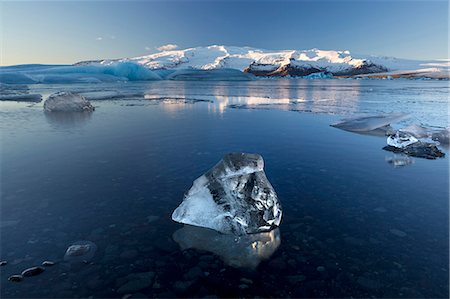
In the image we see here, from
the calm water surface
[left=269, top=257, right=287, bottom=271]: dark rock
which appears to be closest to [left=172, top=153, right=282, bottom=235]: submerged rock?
the calm water surface

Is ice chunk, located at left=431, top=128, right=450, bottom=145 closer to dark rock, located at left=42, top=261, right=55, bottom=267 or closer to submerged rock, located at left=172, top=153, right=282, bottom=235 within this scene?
submerged rock, located at left=172, top=153, right=282, bottom=235

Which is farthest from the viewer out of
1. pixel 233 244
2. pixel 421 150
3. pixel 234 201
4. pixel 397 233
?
pixel 421 150

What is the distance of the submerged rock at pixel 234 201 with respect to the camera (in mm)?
4109

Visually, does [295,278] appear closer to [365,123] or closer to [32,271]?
[32,271]

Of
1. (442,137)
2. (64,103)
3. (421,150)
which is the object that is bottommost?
(421,150)

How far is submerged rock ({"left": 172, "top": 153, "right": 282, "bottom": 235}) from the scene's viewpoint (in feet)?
13.5

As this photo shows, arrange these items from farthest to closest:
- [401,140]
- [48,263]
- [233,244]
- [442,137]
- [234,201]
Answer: [442,137] → [401,140] → [234,201] → [233,244] → [48,263]

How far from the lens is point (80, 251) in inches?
139

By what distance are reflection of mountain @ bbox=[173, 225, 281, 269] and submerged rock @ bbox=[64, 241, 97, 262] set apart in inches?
43.5

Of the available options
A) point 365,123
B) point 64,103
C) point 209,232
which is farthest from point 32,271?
point 64,103

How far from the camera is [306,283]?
304 centimetres

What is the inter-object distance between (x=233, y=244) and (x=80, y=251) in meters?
2.05

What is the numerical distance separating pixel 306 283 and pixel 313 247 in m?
0.71

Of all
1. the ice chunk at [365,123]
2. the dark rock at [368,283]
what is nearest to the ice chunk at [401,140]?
the ice chunk at [365,123]
